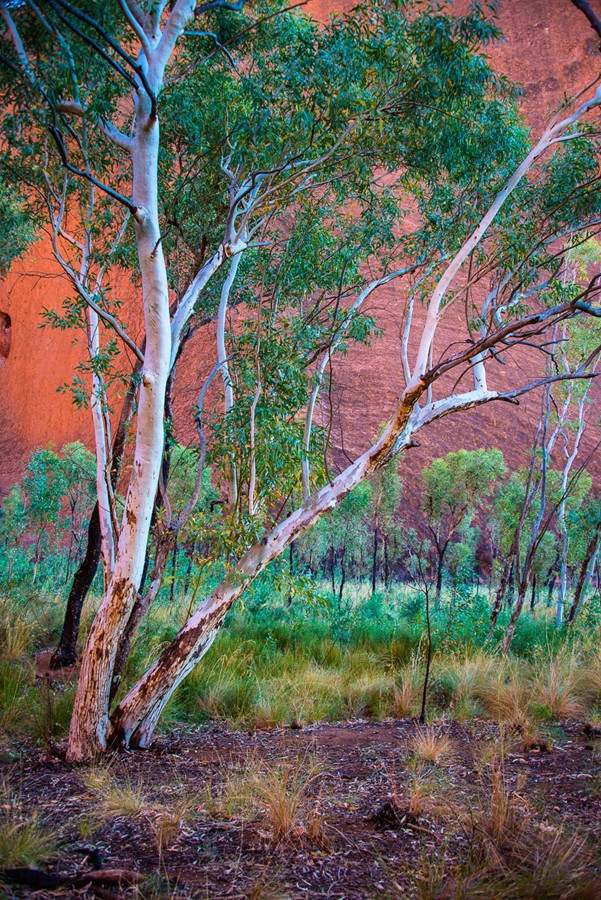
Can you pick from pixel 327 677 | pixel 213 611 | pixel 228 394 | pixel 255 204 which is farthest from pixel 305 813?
pixel 255 204

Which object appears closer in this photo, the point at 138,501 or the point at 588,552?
the point at 138,501

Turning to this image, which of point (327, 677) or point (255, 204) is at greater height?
point (255, 204)

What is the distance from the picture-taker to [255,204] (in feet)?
19.2

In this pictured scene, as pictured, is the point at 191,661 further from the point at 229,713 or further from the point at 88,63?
the point at 88,63

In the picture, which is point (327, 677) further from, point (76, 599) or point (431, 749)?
point (76, 599)

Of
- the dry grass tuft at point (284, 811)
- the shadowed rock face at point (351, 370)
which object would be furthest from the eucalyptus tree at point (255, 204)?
the shadowed rock face at point (351, 370)

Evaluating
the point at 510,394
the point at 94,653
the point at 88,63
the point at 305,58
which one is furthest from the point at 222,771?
the point at 305,58

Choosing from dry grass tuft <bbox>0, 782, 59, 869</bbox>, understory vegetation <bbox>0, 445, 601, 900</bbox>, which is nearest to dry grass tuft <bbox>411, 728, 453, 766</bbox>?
understory vegetation <bbox>0, 445, 601, 900</bbox>

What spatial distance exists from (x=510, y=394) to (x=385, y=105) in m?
3.08

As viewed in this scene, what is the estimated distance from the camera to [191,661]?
14.9 ft

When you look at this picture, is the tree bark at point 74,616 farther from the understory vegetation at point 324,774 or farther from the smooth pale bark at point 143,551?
the smooth pale bark at point 143,551

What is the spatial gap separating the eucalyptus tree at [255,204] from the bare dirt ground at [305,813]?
62 cm

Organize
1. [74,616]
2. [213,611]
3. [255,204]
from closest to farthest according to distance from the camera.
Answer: [213,611], [255,204], [74,616]

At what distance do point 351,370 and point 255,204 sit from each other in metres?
24.9
